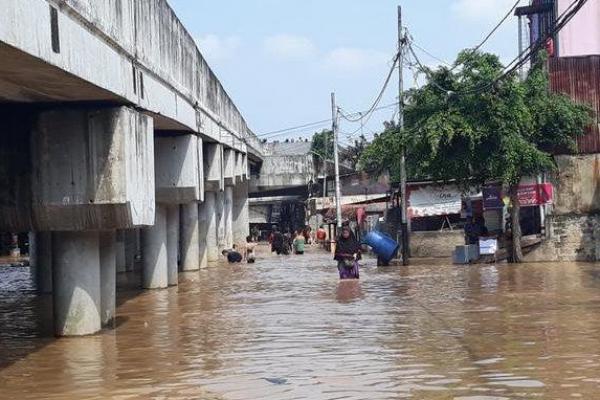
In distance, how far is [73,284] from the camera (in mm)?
13352

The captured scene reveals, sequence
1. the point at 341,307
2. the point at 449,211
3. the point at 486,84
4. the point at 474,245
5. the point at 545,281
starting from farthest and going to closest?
the point at 449,211 → the point at 474,245 → the point at 486,84 → the point at 545,281 → the point at 341,307

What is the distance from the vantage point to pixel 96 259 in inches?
538

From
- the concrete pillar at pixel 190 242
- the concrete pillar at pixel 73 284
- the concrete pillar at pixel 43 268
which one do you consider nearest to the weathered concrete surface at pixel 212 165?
the concrete pillar at pixel 190 242

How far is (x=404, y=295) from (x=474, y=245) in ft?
38.2

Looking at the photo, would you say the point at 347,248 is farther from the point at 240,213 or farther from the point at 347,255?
the point at 240,213

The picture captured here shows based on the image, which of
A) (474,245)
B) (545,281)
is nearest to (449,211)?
(474,245)

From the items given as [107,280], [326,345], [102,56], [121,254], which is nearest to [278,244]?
[121,254]

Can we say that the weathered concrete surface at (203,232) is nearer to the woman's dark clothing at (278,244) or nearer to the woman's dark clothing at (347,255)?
the woman's dark clothing at (278,244)

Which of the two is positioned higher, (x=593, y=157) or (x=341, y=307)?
(x=593, y=157)

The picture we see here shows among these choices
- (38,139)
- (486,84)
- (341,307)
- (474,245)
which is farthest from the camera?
(474,245)

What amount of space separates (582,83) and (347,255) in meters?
10.4

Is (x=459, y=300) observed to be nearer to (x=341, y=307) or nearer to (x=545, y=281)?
(x=341, y=307)

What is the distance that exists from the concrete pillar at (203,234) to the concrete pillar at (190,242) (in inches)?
79.4

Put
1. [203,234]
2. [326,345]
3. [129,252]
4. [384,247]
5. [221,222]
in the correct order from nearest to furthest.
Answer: [326,345] → [384,247] → [129,252] → [203,234] → [221,222]
